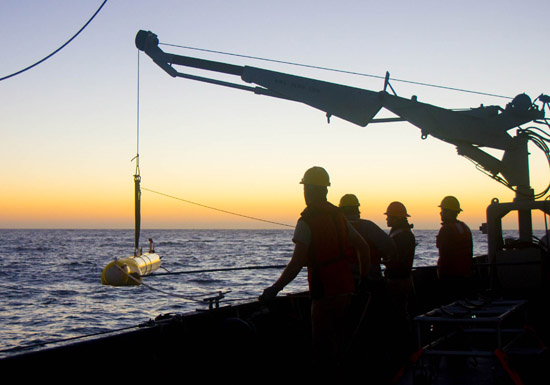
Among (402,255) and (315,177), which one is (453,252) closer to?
(402,255)

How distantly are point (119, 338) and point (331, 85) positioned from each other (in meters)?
8.10

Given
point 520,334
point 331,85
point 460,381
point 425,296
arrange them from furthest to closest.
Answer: point 331,85
point 425,296
point 520,334
point 460,381

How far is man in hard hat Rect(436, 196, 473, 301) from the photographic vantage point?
24.9 feet

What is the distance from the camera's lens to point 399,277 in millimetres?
6949

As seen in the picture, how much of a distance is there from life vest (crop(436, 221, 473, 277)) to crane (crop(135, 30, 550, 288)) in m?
4.63

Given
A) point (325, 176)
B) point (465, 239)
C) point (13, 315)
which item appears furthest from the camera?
point (13, 315)

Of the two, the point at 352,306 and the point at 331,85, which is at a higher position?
the point at 331,85

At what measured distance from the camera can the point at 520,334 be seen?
7168 mm

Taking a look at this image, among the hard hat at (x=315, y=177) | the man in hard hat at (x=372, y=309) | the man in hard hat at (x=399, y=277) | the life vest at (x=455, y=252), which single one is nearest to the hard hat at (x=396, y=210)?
the man in hard hat at (x=399, y=277)

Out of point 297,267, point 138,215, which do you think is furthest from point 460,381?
point 138,215

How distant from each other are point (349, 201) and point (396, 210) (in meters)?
0.70

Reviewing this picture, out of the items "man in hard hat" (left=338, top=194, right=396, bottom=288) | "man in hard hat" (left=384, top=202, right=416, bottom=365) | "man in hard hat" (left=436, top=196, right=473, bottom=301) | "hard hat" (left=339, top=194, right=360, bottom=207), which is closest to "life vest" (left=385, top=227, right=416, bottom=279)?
→ "man in hard hat" (left=384, top=202, right=416, bottom=365)

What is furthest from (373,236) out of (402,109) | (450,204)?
(402,109)

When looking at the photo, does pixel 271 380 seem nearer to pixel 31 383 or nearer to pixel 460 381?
pixel 460 381
